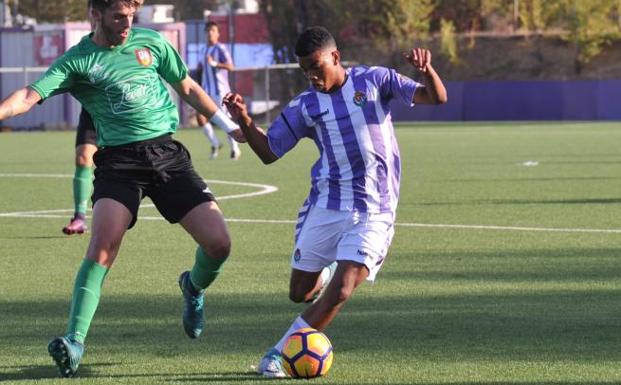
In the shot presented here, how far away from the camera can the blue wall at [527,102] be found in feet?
180

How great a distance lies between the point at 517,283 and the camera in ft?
33.3

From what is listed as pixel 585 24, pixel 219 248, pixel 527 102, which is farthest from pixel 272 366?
pixel 585 24

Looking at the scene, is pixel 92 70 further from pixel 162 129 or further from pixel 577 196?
pixel 577 196

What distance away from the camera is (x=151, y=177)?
7980 millimetres

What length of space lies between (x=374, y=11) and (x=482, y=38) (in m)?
4.96

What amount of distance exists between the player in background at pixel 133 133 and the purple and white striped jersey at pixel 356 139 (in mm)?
519

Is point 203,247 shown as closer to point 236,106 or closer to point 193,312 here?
point 193,312

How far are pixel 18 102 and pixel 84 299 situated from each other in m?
1.01

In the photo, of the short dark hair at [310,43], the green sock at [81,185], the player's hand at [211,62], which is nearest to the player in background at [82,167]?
the green sock at [81,185]

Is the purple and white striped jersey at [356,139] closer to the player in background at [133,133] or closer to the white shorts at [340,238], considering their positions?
the white shorts at [340,238]

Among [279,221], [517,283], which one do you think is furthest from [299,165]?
[517,283]

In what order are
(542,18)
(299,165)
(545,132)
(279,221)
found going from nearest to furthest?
(279,221) < (299,165) < (545,132) < (542,18)

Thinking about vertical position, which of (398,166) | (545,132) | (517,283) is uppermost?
(398,166)

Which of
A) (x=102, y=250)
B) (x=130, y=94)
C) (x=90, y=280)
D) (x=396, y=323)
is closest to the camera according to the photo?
(x=90, y=280)
